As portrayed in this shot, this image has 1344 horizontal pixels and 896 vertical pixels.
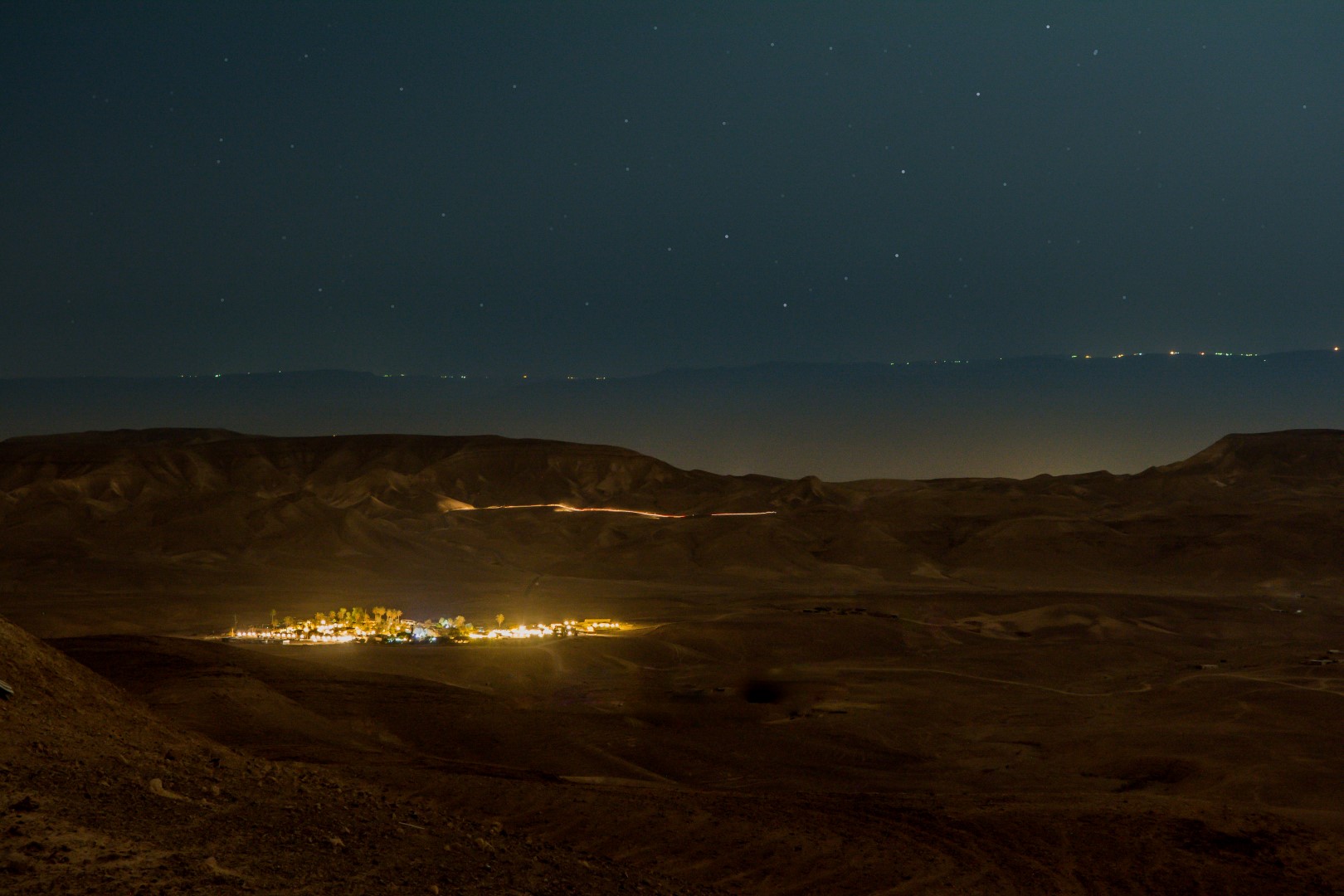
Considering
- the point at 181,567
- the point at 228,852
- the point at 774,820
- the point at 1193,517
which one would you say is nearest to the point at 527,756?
the point at 774,820

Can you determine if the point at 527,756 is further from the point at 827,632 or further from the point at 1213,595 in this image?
the point at 1213,595

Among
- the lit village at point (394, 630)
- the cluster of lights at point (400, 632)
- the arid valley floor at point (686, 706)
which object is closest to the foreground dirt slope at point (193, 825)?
the arid valley floor at point (686, 706)

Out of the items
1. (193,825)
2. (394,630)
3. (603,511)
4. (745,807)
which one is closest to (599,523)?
(603,511)

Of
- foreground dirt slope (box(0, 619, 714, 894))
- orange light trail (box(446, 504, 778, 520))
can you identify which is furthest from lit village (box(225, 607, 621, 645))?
orange light trail (box(446, 504, 778, 520))

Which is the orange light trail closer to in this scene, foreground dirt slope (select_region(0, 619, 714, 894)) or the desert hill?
the desert hill

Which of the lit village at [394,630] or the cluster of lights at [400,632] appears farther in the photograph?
the cluster of lights at [400,632]

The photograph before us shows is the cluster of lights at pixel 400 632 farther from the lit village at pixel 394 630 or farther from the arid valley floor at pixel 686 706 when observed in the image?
the arid valley floor at pixel 686 706
